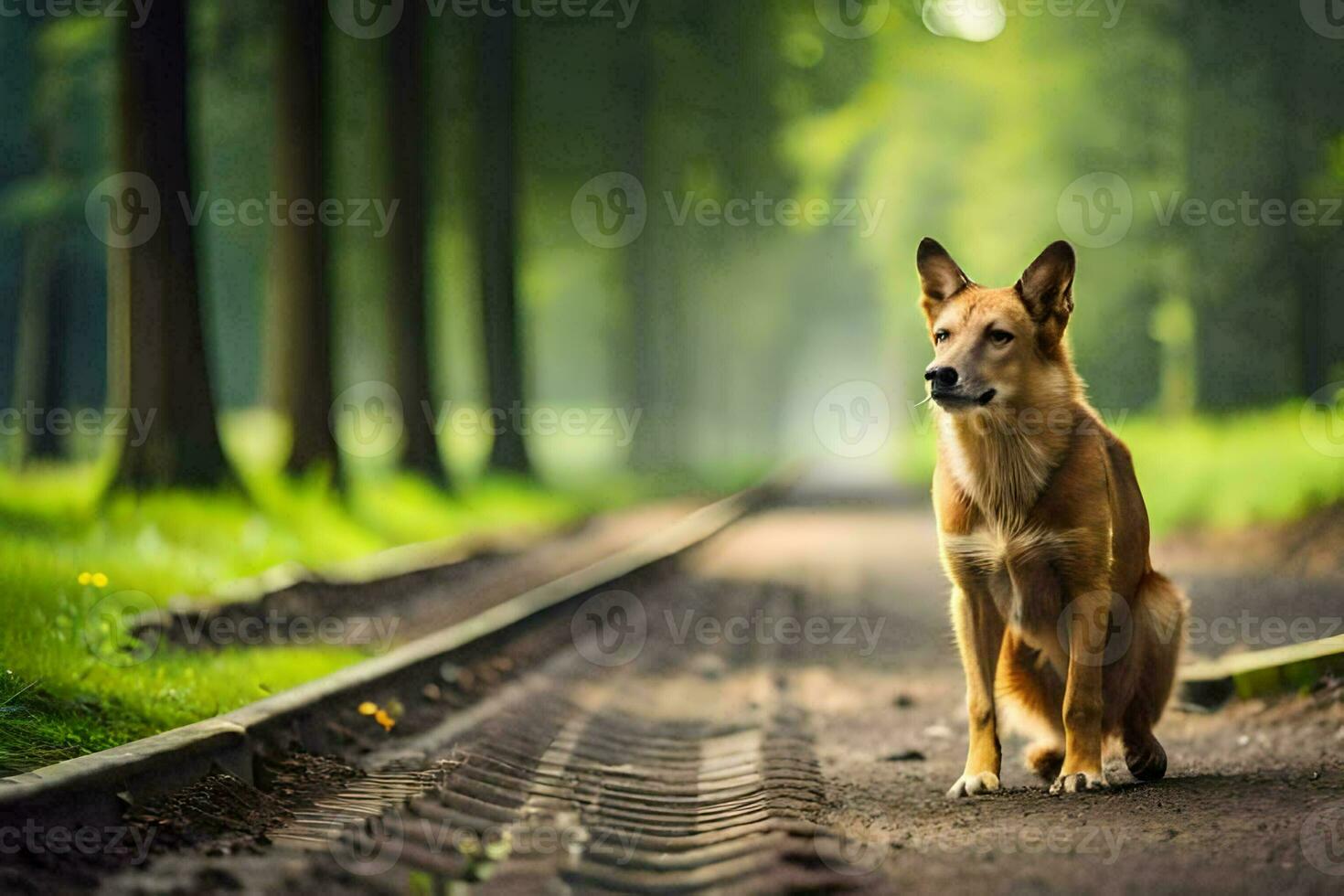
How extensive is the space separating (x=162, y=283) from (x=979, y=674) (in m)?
9.70

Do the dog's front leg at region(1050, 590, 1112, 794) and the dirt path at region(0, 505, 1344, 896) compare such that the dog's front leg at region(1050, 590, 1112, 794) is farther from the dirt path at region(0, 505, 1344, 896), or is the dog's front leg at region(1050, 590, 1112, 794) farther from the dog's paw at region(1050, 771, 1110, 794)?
the dirt path at region(0, 505, 1344, 896)

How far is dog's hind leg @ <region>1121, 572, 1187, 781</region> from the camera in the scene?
5.68 metres

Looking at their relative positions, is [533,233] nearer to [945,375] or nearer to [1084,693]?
[945,375]

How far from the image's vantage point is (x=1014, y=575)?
17.8ft

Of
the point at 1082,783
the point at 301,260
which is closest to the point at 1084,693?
the point at 1082,783

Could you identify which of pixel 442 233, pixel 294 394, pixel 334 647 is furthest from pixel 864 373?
pixel 334 647

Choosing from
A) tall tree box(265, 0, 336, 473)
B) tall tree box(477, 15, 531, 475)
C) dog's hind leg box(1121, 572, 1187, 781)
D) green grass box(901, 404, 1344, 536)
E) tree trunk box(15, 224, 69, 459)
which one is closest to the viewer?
dog's hind leg box(1121, 572, 1187, 781)

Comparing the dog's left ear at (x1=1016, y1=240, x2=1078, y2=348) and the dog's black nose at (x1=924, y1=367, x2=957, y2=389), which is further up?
the dog's left ear at (x1=1016, y1=240, x2=1078, y2=348)

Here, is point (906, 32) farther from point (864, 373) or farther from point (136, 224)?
point (864, 373)

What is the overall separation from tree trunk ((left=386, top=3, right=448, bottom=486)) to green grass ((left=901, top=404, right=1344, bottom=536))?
9.60 meters

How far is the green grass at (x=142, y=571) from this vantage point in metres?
6.16

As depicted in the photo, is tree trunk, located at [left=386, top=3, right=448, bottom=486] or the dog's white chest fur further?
tree trunk, located at [left=386, top=3, right=448, bottom=486]

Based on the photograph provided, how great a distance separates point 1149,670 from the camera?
572 cm

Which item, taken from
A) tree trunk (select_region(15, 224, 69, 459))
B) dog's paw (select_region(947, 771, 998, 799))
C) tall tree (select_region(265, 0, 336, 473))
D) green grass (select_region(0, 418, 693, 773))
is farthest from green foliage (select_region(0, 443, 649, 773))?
tree trunk (select_region(15, 224, 69, 459))
